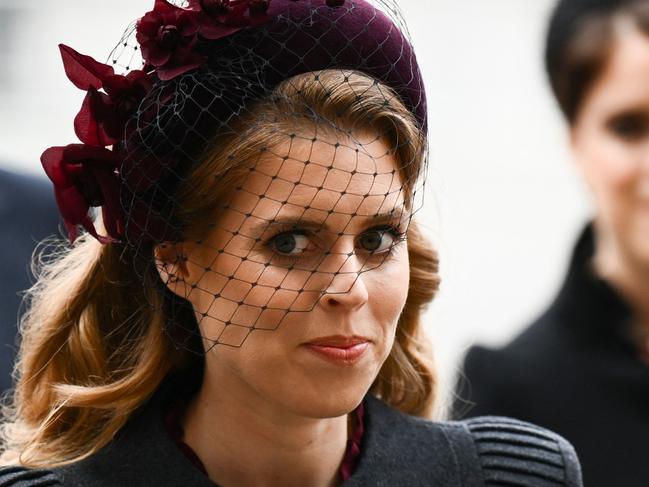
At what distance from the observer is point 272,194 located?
166cm

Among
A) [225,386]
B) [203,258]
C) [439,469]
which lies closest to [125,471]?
[225,386]

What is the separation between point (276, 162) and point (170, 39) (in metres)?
0.24

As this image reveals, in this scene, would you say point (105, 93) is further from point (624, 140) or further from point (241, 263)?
point (624, 140)

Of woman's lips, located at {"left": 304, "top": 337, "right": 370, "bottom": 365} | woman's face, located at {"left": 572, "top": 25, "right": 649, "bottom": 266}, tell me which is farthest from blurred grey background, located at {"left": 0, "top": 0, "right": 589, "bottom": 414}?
woman's lips, located at {"left": 304, "top": 337, "right": 370, "bottom": 365}

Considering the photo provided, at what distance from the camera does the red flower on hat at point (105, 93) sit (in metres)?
1.75

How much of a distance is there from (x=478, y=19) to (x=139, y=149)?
2.05 meters

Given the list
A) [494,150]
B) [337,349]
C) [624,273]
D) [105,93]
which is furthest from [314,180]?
[494,150]

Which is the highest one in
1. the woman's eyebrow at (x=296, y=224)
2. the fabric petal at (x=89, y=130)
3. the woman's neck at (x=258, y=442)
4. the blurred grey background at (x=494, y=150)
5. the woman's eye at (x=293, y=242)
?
the fabric petal at (x=89, y=130)

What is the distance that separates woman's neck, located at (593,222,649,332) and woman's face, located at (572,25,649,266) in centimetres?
3

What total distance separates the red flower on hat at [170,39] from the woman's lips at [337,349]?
1.42 ft

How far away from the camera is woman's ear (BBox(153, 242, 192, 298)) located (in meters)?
1.78

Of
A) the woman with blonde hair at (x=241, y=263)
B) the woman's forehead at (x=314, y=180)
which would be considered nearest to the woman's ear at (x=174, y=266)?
the woman with blonde hair at (x=241, y=263)

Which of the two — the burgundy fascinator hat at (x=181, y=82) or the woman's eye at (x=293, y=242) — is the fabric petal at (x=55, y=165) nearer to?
the burgundy fascinator hat at (x=181, y=82)

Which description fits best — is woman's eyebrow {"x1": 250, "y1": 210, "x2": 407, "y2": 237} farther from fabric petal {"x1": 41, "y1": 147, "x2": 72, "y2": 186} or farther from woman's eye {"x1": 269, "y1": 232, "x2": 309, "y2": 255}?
fabric petal {"x1": 41, "y1": 147, "x2": 72, "y2": 186}
